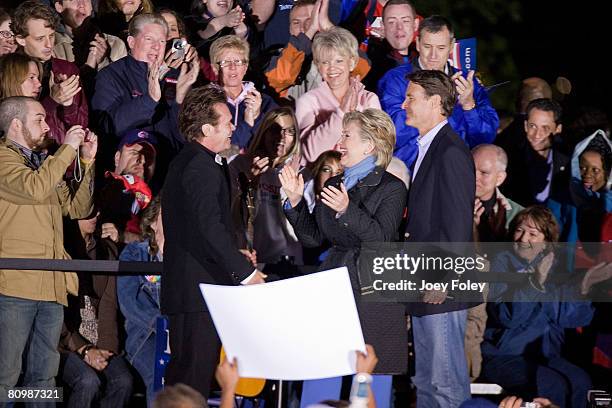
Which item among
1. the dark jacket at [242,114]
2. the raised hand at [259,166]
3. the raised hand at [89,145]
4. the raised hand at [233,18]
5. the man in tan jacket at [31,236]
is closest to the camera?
the man in tan jacket at [31,236]

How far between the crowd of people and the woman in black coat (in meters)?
0.01

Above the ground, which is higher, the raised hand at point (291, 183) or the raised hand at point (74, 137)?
the raised hand at point (74, 137)

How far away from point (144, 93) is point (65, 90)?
0.51 m

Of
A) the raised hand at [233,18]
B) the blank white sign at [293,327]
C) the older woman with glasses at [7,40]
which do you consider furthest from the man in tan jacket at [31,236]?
the raised hand at [233,18]

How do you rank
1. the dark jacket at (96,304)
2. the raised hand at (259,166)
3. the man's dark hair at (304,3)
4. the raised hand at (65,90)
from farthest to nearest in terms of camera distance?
the man's dark hair at (304,3) → the raised hand at (259,166) → the raised hand at (65,90) → the dark jacket at (96,304)

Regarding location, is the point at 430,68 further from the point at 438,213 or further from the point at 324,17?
the point at 438,213

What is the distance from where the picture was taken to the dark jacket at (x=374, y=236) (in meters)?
8.18

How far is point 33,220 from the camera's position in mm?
8453

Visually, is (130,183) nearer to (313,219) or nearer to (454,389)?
(313,219)

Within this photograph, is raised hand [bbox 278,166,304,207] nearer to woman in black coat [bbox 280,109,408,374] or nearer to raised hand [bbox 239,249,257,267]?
Result: woman in black coat [bbox 280,109,408,374]

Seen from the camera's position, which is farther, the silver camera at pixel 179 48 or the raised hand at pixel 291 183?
the silver camera at pixel 179 48

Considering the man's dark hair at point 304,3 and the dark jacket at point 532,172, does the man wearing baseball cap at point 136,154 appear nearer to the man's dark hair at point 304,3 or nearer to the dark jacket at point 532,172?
the man's dark hair at point 304,3

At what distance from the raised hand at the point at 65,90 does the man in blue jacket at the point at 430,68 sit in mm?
1866

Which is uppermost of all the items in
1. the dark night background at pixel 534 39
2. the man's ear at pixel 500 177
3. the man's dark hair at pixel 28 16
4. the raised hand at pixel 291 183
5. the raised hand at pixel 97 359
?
the dark night background at pixel 534 39
